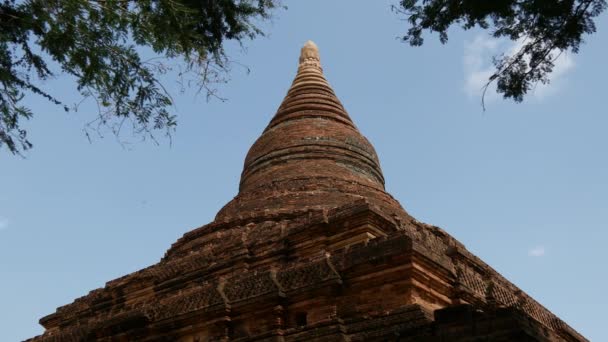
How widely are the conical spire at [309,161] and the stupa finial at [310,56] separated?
1242 millimetres

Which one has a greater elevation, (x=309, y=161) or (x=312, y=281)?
(x=309, y=161)

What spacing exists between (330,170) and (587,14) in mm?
6865

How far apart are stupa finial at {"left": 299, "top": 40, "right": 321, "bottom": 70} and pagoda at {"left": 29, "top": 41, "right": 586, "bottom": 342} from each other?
4.42m

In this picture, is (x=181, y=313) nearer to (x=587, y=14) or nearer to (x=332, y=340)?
(x=332, y=340)

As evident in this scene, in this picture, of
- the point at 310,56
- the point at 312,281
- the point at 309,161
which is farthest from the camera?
the point at 310,56

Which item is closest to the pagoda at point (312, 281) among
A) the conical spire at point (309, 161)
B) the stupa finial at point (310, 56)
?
the conical spire at point (309, 161)

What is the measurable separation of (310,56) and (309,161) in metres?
5.57

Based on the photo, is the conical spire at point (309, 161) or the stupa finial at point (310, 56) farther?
the stupa finial at point (310, 56)

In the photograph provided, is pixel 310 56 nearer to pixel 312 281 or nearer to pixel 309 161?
pixel 309 161

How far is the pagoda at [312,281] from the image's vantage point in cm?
691

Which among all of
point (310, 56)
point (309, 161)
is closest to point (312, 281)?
point (309, 161)

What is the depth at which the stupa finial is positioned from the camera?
17.2m

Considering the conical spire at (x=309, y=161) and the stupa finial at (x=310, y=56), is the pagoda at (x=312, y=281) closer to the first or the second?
the conical spire at (x=309, y=161)

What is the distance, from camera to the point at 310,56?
689 inches
